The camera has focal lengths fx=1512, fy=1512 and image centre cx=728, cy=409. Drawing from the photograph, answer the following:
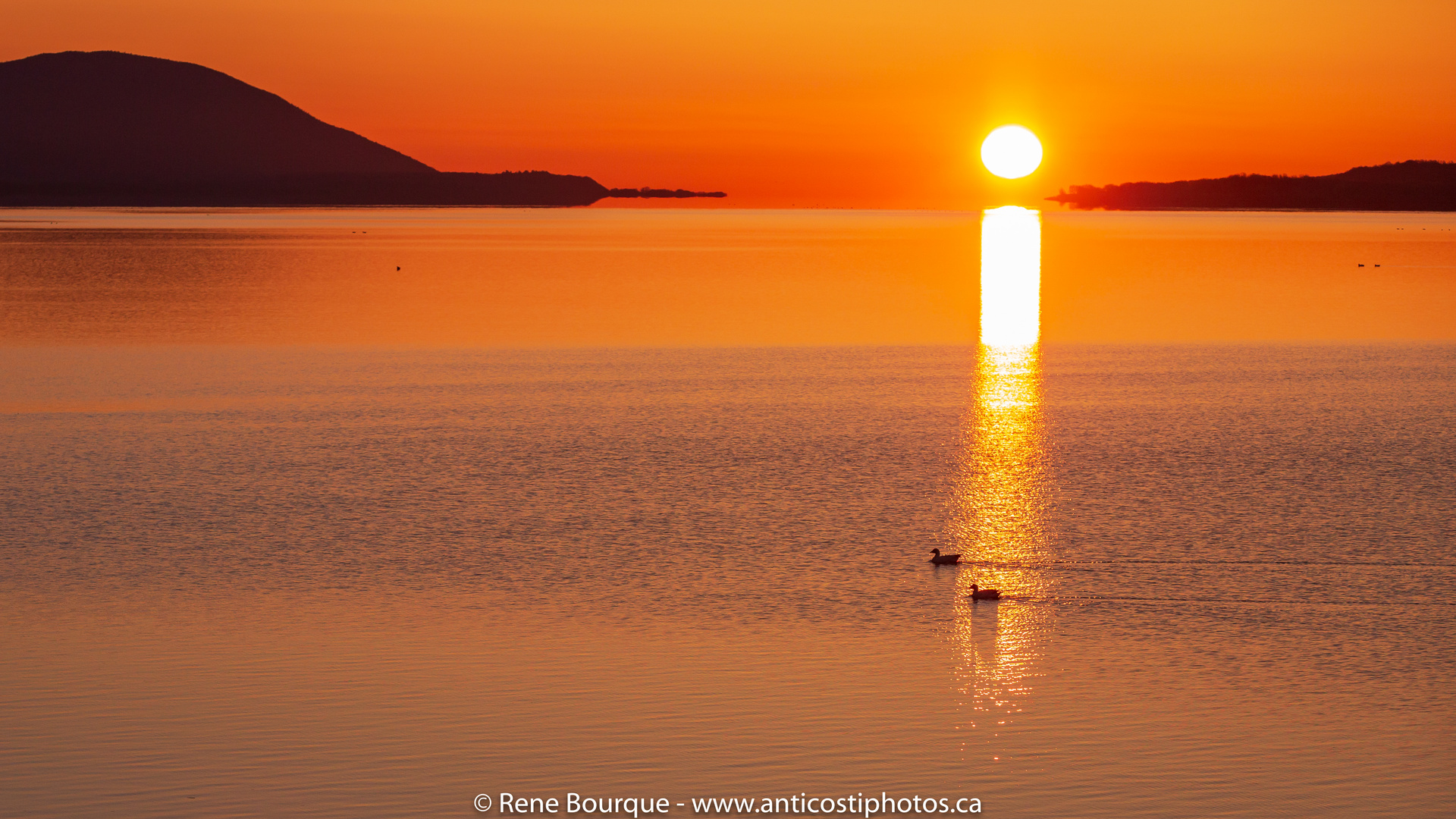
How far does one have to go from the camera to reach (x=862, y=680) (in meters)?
14.9

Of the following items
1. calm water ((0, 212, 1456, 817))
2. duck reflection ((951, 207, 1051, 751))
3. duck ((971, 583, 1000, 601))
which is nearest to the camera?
calm water ((0, 212, 1456, 817))

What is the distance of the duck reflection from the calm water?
0.33 feet

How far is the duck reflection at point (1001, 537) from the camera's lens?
15062mm

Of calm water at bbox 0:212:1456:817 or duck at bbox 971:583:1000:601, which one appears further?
duck at bbox 971:583:1000:601

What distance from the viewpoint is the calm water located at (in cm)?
1279

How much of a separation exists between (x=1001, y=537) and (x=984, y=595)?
3745 millimetres

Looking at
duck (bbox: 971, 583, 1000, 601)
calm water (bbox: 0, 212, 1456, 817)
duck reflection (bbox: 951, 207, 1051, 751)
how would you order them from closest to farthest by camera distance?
calm water (bbox: 0, 212, 1456, 817)
duck reflection (bbox: 951, 207, 1051, 751)
duck (bbox: 971, 583, 1000, 601)

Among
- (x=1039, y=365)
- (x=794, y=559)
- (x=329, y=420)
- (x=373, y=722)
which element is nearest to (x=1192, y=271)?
(x=1039, y=365)

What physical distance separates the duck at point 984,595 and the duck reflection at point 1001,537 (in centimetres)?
7

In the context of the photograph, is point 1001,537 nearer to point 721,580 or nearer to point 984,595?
point 984,595

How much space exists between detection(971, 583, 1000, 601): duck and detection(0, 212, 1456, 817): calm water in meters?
0.29

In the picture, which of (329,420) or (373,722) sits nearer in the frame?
(373,722)

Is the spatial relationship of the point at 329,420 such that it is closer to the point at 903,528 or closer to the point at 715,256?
the point at 903,528

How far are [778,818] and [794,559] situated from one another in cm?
829
